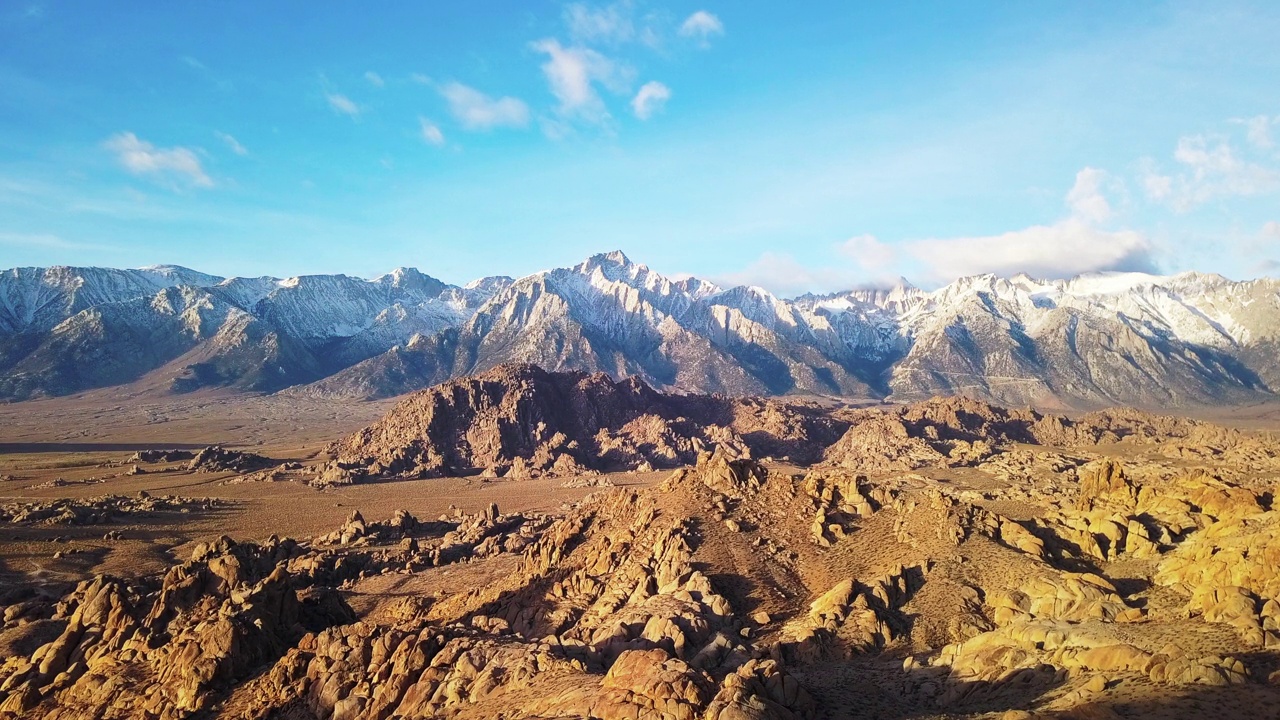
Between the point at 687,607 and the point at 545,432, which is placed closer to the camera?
the point at 687,607

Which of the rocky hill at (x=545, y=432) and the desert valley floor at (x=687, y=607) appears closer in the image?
the desert valley floor at (x=687, y=607)

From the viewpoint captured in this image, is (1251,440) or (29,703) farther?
(1251,440)

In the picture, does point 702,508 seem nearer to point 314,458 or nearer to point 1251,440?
point 314,458

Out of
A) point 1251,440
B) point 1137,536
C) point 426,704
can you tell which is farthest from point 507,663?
point 1251,440

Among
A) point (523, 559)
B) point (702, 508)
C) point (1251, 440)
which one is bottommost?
point (1251, 440)

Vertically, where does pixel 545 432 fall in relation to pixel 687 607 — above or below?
below

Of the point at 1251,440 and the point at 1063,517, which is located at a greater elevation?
the point at 1063,517

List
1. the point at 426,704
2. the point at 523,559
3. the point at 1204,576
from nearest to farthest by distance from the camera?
1. the point at 426,704
2. the point at 1204,576
3. the point at 523,559

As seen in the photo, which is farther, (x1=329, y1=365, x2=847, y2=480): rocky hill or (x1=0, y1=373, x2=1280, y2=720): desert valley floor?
(x1=329, y1=365, x2=847, y2=480): rocky hill

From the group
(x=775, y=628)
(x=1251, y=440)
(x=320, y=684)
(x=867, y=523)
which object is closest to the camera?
(x=320, y=684)

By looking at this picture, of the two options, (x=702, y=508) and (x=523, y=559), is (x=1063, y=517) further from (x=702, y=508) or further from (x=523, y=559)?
(x=523, y=559)
